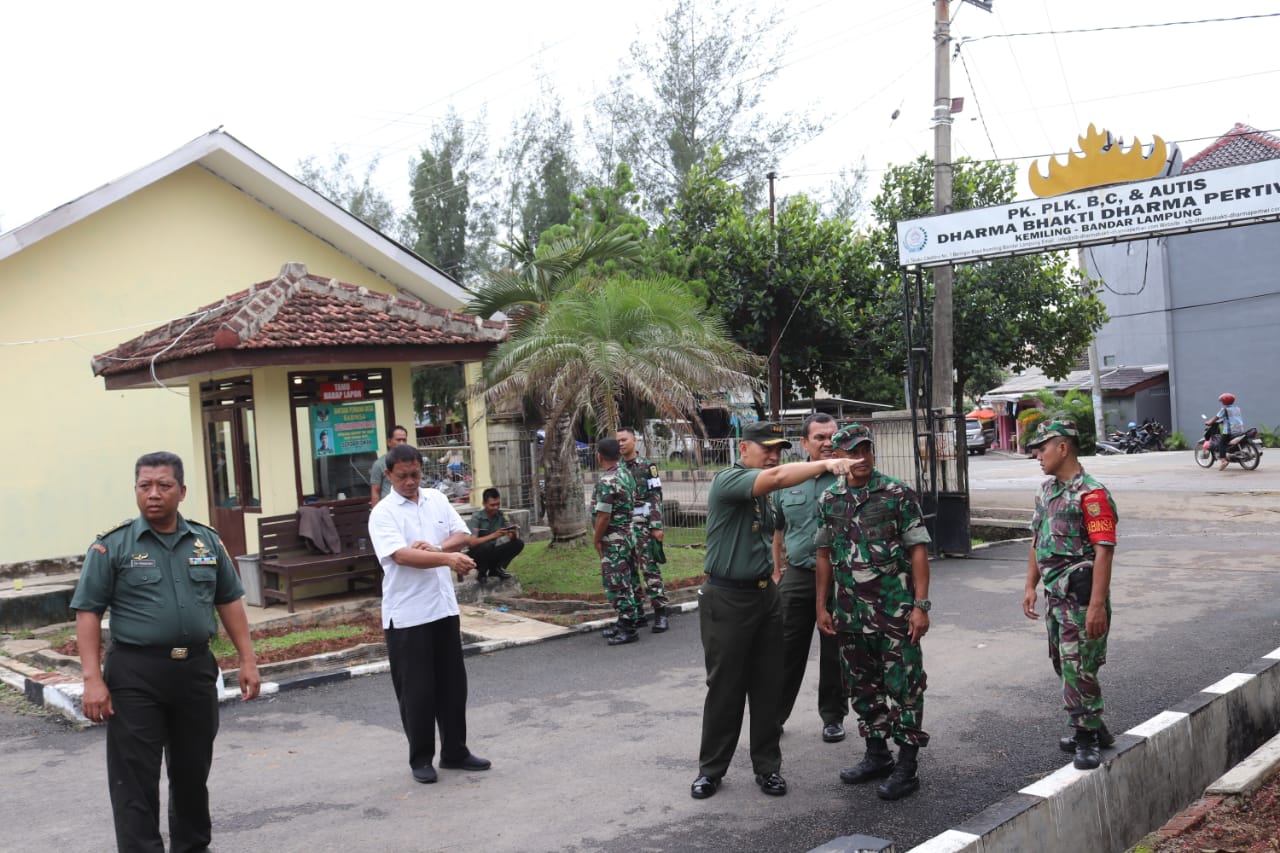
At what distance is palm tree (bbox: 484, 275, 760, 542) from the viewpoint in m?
12.3

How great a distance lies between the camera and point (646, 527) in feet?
31.3

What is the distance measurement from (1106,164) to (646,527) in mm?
6436

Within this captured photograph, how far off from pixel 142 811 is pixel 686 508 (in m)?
13.2

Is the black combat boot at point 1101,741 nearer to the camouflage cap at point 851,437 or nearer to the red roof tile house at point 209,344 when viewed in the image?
the camouflage cap at point 851,437

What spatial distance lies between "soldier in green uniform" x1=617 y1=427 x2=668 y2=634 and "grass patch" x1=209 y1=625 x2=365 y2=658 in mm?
2630

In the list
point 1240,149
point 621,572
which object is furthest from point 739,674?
point 1240,149

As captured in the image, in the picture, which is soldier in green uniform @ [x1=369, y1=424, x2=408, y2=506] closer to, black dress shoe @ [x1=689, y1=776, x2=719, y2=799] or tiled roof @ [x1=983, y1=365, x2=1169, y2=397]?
black dress shoe @ [x1=689, y1=776, x2=719, y2=799]

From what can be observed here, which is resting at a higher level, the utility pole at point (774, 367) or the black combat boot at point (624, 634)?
the utility pole at point (774, 367)

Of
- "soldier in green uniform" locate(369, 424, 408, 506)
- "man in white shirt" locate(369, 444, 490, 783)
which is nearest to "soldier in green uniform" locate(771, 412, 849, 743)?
"man in white shirt" locate(369, 444, 490, 783)

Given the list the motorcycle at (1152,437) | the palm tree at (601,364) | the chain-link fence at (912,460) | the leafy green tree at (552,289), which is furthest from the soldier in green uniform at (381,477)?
the motorcycle at (1152,437)

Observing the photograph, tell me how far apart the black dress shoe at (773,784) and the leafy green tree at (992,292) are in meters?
16.3

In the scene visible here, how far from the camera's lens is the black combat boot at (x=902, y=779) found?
5.14m

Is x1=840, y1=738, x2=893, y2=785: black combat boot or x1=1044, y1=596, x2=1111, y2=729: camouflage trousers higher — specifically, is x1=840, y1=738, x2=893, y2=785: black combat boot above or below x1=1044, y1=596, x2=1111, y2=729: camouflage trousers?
below

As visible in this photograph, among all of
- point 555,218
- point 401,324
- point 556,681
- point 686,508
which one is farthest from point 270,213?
point 555,218
